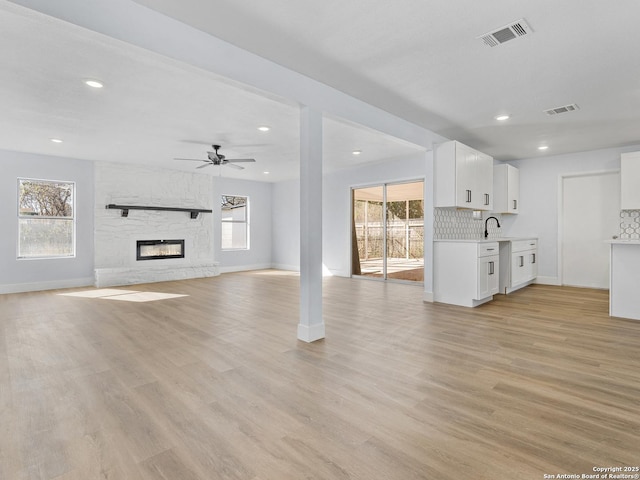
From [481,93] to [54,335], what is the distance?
4984 millimetres

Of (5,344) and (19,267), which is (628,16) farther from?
(19,267)

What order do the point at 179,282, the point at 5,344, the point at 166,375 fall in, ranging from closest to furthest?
the point at 166,375
the point at 5,344
the point at 179,282

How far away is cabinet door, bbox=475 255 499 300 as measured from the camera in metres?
4.56

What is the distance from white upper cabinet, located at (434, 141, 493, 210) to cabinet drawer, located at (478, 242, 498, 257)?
2.05ft

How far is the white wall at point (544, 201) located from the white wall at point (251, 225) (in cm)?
606

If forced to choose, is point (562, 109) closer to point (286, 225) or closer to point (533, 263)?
point (533, 263)

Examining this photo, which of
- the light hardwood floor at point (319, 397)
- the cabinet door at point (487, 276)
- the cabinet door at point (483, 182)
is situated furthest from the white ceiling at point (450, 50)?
the light hardwood floor at point (319, 397)

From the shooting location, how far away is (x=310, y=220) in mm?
3221

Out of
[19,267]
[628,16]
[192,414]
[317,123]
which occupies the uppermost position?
[628,16]

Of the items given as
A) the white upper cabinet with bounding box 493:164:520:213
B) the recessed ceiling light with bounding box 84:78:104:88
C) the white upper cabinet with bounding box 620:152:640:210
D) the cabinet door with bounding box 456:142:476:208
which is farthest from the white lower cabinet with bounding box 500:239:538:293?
the recessed ceiling light with bounding box 84:78:104:88

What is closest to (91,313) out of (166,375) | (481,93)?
(166,375)

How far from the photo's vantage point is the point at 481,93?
11.8 ft

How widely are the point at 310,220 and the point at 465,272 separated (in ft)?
8.50

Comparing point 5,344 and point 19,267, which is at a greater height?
point 19,267
